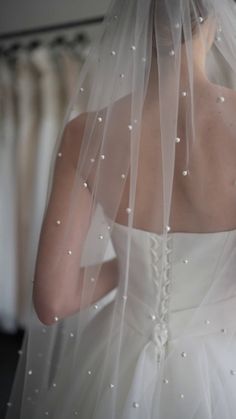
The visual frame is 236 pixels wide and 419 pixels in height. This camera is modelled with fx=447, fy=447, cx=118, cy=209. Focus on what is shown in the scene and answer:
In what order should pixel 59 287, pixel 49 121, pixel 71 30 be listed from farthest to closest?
pixel 71 30, pixel 49 121, pixel 59 287

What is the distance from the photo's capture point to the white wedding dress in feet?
2.16

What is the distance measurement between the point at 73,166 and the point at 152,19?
245mm

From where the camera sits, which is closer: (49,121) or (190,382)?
(190,382)

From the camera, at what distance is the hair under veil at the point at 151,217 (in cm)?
→ 62

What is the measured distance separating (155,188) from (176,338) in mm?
236

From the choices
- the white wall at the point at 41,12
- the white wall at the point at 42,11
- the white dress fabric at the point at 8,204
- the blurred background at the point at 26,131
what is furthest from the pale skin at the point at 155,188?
the white wall at the point at 42,11

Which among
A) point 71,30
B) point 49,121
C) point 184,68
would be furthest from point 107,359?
point 71,30

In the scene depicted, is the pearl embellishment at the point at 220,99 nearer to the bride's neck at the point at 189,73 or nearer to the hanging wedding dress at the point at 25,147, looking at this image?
the bride's neck at the point at 189,73

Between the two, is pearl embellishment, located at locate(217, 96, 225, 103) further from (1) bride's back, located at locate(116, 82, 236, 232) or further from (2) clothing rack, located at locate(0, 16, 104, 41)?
(2) clothing rack, located at locate(0, 16, 104, 41)

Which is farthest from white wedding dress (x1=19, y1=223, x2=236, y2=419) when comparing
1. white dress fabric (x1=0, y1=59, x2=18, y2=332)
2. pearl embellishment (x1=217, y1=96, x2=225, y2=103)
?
white dress fabric (x1=0, y1=59, x2=18, y2=332)

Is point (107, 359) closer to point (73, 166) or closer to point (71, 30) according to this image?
point (73, 166)

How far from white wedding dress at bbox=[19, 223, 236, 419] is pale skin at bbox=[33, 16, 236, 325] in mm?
32

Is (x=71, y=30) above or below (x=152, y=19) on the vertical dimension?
above

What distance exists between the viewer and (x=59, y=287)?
730mm
